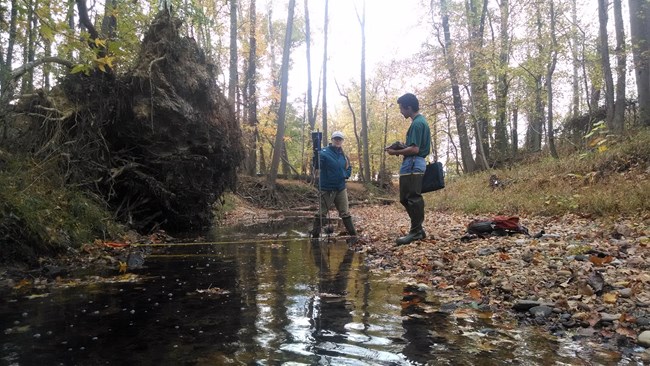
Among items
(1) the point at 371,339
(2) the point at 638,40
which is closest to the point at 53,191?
(1) the point at 371,339

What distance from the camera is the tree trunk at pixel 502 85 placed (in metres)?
17.7

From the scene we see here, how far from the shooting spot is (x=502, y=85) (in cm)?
2116

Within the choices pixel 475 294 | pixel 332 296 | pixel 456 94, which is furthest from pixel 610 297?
pixel 456 94

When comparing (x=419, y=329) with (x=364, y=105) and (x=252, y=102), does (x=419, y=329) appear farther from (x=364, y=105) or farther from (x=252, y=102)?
(x=364, y=105)

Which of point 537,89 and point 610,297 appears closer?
point 610,297

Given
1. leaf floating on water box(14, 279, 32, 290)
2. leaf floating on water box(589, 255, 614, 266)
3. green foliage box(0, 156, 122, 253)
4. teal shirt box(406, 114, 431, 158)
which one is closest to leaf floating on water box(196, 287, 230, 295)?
leaf floating on water box(14, 279, 32, 290)

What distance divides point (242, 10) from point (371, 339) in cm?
3003

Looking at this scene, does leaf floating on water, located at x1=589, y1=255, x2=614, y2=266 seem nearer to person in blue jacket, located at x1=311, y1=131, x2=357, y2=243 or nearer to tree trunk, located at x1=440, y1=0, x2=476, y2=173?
person in blue jacket, located at x1=311, y1=131, x2=357, y2=243

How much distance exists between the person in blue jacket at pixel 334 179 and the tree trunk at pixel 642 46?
9861 millimetres

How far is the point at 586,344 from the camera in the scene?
2.42m

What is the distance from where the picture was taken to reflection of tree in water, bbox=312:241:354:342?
281 centimetres

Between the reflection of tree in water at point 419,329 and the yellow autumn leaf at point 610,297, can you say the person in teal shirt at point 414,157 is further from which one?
the yellow autumn leaf at point 610,297

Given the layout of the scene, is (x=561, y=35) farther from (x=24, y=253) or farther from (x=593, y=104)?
(x=24, y=253)

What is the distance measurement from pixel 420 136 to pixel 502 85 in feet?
56.8
